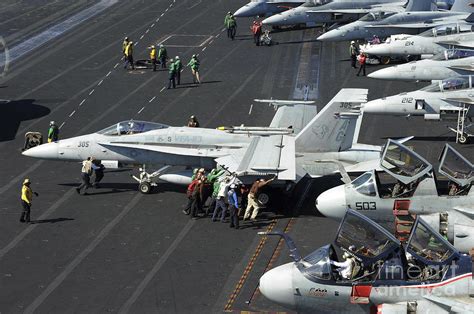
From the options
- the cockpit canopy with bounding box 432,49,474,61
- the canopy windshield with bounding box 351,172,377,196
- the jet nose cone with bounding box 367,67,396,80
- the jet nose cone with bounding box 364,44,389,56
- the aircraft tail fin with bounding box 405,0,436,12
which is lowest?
the jet nose cone with bounding box 364,44,389,56

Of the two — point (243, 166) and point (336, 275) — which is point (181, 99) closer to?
point (243, 166)

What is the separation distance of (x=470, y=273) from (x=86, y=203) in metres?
18.5

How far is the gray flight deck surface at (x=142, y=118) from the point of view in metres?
31.0

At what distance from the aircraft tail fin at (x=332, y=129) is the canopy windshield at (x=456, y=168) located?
707cm

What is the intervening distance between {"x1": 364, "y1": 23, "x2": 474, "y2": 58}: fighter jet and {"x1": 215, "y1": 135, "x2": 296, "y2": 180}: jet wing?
73.1 ft

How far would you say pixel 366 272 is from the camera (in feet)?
82.7

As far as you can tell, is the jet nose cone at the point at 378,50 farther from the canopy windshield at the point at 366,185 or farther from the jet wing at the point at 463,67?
the canopy windshield at the point at 366,185

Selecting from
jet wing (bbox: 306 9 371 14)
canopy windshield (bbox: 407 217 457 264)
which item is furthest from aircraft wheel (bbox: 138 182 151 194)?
jet wing (bbox: 306 9 371 14)

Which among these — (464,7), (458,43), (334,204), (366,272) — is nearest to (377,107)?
(458,43)

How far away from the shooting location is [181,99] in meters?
55.0

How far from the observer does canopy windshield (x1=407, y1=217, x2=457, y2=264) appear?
2503 cm

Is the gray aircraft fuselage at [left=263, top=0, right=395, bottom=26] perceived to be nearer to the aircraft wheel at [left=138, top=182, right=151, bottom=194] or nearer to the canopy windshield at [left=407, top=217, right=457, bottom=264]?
the aircraft wheel at [left=138, top=182, right=151, bottom=194]

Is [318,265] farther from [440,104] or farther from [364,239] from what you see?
[440,104]

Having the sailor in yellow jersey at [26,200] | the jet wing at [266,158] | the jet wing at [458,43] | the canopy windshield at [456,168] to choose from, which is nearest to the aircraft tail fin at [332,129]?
the jet wing at [266,158]
